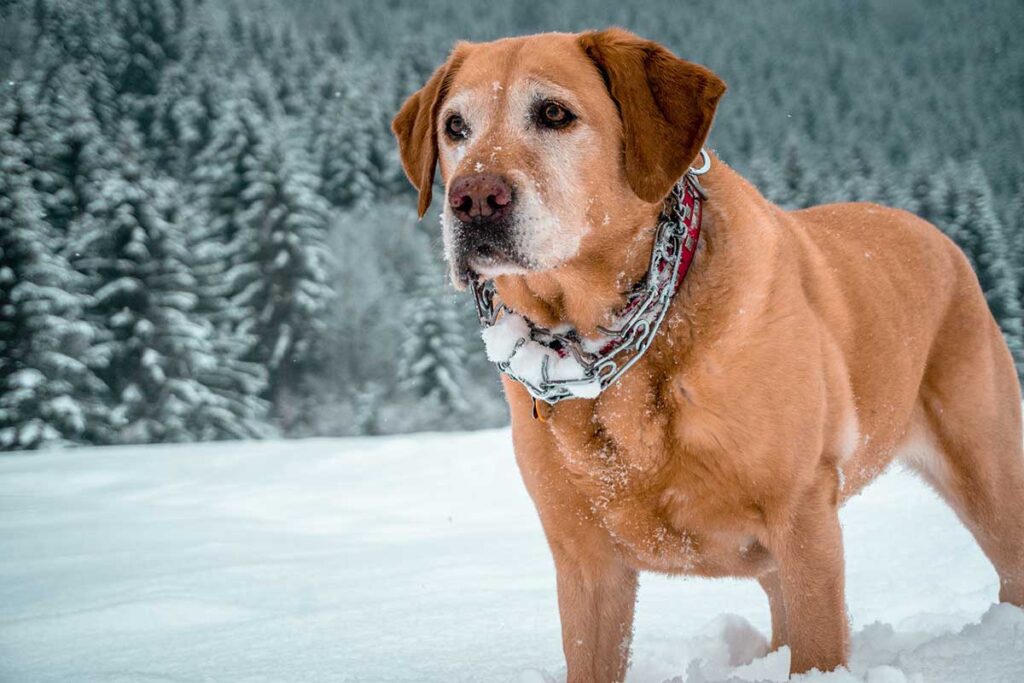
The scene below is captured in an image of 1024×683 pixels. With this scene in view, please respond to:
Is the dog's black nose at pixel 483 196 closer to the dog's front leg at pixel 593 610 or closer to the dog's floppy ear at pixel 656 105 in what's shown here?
the dog's floppy ear at pixel 656 105

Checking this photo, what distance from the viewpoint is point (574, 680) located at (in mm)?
2895

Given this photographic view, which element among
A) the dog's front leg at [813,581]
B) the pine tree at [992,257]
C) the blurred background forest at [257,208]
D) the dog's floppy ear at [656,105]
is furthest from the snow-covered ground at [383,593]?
the pine tree at [992,257]

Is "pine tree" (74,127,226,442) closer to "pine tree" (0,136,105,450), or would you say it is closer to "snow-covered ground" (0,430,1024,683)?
"pine tree" (0,136,105,450)

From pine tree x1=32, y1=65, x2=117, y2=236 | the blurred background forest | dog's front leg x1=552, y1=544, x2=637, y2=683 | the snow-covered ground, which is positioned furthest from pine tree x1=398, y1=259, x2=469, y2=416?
dog's front leg x1=552, y1=544, x2=637, y2=683

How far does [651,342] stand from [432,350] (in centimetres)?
3175

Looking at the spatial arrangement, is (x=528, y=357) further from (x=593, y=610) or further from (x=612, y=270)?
(x=593, y=610)

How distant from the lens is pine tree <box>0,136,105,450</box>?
71.4 feet

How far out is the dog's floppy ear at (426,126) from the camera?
3.26 meters

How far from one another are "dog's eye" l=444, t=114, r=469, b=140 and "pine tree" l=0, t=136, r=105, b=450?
73.8 ft

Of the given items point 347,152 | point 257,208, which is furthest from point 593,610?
point 347,152

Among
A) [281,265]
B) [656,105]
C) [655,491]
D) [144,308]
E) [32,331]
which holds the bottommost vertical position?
[281,265]

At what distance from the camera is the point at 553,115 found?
8.98 ft

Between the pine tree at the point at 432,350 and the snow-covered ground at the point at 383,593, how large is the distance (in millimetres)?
23150

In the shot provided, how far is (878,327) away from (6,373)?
24488 mm
